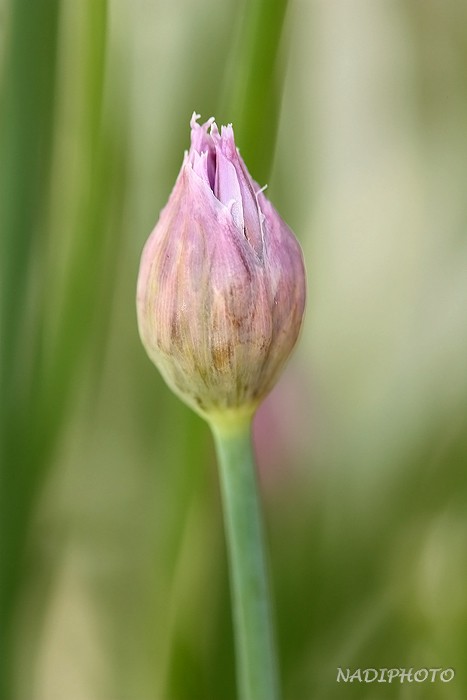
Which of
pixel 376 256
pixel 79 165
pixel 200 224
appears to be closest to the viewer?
pixel 200 224

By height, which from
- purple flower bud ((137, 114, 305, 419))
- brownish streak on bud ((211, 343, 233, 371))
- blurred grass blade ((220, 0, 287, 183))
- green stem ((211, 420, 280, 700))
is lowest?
green stem ((211, 420, 280, 700))

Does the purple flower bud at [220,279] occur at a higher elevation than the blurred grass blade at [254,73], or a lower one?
lower

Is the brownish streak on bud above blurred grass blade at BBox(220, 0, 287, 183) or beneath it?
beneath

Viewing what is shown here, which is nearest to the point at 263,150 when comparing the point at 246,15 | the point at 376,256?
the point at 246,15

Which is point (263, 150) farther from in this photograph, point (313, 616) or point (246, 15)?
point (313, 616)
